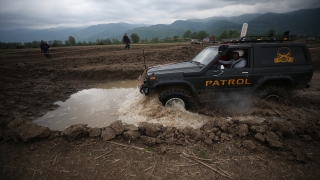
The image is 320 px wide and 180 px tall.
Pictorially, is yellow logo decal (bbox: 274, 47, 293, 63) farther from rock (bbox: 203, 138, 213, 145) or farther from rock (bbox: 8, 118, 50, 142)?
rock (bbox: 8, 118, 50, 142)

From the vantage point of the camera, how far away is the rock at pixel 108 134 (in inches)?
123

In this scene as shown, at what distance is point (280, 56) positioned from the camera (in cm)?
425

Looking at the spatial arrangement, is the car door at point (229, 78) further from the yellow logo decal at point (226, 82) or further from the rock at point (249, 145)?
the rock at point (249, 145)

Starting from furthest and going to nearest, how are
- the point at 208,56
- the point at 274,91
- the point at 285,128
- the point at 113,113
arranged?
the point at 113,113 < the point at 208,56 < the point at 274,91 < the point at 285,128

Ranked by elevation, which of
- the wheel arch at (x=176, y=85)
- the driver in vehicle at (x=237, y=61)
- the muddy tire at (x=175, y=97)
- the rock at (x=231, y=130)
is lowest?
the rock at (x=231, y=130)

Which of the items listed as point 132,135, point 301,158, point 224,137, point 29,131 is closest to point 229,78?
point 224,137

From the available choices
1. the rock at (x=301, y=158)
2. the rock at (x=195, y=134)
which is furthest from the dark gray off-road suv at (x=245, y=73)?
the rock at (x=301, y=158)

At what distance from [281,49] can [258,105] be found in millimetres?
1700

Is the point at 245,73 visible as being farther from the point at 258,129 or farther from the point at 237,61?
the point at 258,129

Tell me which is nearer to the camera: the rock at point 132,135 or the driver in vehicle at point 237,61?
the rock at point 132,135

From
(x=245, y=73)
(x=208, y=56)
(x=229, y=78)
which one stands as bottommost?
(x=229, y=78)

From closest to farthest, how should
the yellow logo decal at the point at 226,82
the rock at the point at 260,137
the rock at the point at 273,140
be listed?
the rock at the point at 273,140 → the rock at the point at 260,137 → the yellow logo decal at the point at 226,82

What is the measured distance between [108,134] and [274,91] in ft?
15.4

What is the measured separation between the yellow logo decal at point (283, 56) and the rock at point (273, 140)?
238cm
